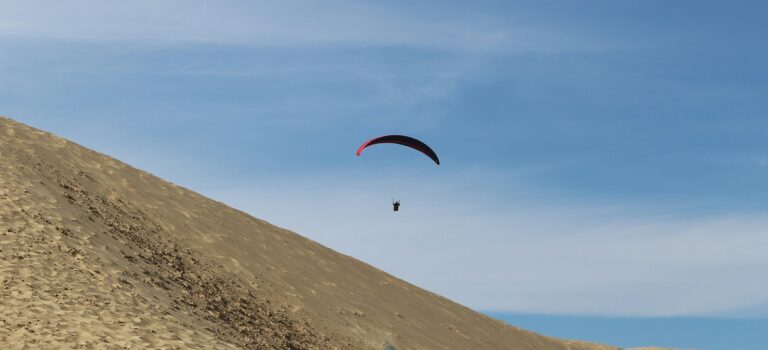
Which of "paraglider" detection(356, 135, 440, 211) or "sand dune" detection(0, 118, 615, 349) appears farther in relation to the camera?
"paraglider" detection(356, 135, 440, 211)

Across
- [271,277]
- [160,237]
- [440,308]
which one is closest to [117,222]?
[160,237]

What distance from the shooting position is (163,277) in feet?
87.2

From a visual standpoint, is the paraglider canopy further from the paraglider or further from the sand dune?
the sand dune

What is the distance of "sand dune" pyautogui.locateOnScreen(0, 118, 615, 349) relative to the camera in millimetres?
21797

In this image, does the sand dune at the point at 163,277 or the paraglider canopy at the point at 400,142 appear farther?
the paraglider canopy at the point at 400,142

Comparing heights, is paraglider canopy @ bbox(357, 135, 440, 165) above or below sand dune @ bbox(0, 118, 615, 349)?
above

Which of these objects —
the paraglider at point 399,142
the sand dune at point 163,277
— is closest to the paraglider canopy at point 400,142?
the paraglider at point 399,142

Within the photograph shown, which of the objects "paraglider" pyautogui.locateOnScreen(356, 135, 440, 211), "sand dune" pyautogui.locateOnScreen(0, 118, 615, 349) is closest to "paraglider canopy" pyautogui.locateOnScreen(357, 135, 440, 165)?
"paraglider" pyautogui.locateOnScreen(356, 135, 440, 211)

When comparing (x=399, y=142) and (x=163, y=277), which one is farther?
(x=399, y=142)

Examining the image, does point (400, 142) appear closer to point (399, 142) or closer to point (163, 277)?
point (399, 142)

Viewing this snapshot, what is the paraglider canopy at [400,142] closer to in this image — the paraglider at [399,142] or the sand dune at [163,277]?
the paraglider at [399,142]

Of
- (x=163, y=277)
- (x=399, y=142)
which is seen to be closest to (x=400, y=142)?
(x=399, y=142)

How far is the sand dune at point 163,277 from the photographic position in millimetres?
21797

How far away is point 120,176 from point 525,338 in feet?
65.2
